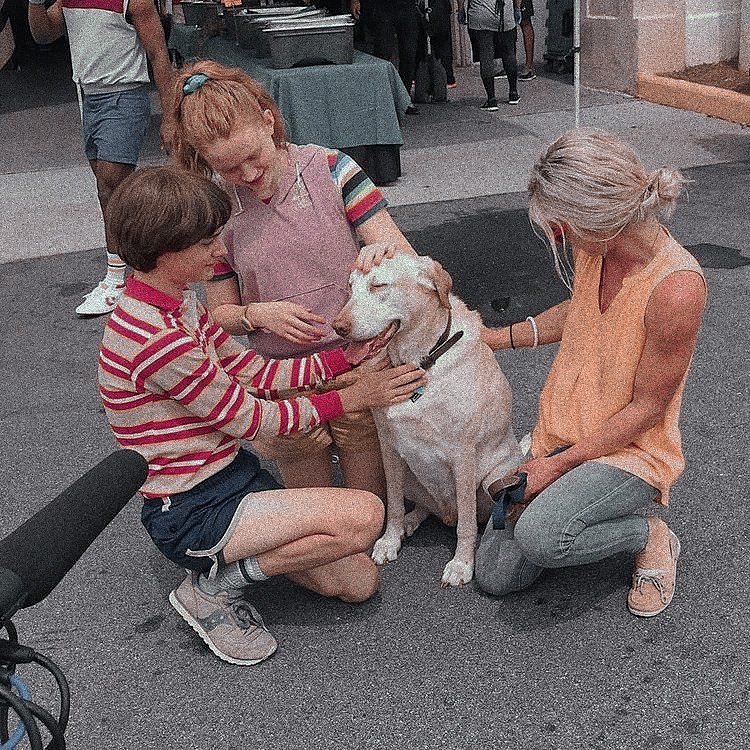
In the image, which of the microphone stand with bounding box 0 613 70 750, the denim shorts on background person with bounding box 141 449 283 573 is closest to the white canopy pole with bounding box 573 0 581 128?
the denim shorts on background person with bounding box 141 449 283 573

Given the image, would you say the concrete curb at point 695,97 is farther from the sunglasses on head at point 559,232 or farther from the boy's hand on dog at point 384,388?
the boy's hand on dog at point 384,388

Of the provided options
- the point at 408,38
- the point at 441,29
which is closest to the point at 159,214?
the point at 408,38

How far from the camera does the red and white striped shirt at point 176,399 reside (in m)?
2.38

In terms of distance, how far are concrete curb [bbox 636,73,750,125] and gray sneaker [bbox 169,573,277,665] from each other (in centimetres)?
750

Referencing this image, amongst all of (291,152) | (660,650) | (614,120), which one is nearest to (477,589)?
(660,650)

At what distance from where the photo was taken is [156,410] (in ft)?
8.12

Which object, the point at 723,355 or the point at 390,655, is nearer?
the point at 390,655

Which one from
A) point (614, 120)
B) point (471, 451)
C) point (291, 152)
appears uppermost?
point (291, 152)

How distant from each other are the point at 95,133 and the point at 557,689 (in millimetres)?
4122

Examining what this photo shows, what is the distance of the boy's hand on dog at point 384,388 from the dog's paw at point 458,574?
0.58 m

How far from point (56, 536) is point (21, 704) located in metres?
0.18

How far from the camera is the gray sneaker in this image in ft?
8.68

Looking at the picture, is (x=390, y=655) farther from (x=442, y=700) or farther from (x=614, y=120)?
(x=614, y=120)

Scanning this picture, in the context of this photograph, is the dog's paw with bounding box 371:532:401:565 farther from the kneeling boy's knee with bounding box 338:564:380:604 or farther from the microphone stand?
the microphone stand
